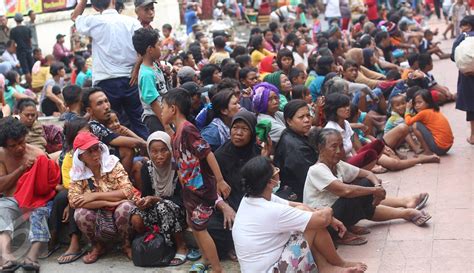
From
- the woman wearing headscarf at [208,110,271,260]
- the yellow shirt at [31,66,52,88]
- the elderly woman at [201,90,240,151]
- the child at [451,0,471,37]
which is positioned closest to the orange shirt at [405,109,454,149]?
the elderly woman at [201,90,240,151]

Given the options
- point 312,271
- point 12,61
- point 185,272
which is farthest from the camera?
point 12,61

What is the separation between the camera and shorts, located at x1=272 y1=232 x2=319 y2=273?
199 inches

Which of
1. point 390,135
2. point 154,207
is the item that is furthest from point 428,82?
point 154,207

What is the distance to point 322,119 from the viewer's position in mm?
7910

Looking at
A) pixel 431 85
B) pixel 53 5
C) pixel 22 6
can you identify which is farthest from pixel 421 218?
pixel 53 5

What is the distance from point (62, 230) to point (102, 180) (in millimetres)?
679

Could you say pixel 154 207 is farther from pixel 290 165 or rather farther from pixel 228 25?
pixel 228 25

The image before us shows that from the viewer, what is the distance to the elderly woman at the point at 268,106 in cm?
721

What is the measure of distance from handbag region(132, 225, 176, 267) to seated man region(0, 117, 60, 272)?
802mm

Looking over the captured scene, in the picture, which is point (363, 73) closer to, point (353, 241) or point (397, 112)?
point (397, 112)

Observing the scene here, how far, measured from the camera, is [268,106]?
7.27 m

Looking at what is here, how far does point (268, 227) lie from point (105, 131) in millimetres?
2122

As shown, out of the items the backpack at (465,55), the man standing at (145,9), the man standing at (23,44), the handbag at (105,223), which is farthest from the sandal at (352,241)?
the man standing at (23,44)

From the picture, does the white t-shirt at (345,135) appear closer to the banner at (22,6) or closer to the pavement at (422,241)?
the pavement at (422,241)
